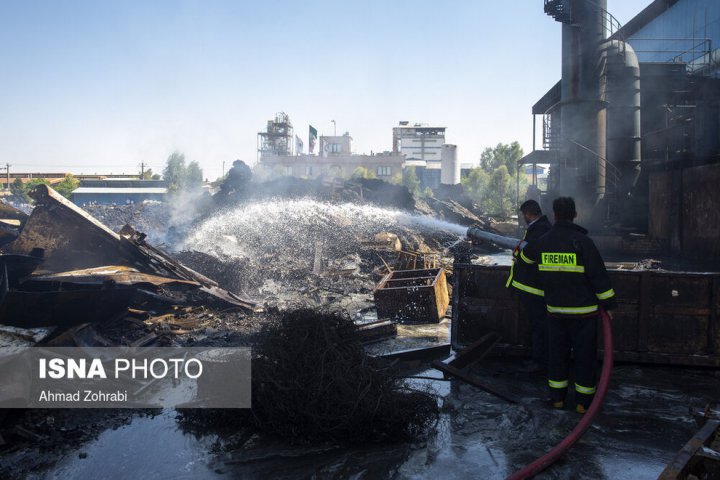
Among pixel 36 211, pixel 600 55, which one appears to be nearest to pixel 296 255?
pixel 36 211

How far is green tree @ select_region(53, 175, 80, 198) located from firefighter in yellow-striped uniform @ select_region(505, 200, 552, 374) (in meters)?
56.4

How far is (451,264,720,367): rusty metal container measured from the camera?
16.3 ft

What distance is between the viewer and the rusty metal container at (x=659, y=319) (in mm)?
4961

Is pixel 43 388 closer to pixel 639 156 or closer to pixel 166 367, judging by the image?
pixel 166 367

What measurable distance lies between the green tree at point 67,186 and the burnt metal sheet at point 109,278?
51.1m

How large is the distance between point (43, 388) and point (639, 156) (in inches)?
747

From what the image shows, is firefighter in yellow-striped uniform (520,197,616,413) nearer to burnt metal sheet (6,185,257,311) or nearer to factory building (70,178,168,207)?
burnt metal sheet (6,185,257,311)

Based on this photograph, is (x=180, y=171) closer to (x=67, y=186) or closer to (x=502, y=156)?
(x=67, y=186)

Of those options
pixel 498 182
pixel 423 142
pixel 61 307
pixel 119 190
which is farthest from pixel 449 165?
pixel 61 307

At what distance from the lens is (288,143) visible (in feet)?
217

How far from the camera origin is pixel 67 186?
175ft

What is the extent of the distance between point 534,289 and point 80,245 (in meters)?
7.45

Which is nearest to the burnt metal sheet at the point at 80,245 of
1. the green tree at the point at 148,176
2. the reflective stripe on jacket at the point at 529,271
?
the reflective stripe on jacket at the point at 529,271

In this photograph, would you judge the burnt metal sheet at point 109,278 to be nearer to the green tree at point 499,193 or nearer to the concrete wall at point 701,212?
the concrete wall at point 701,212
